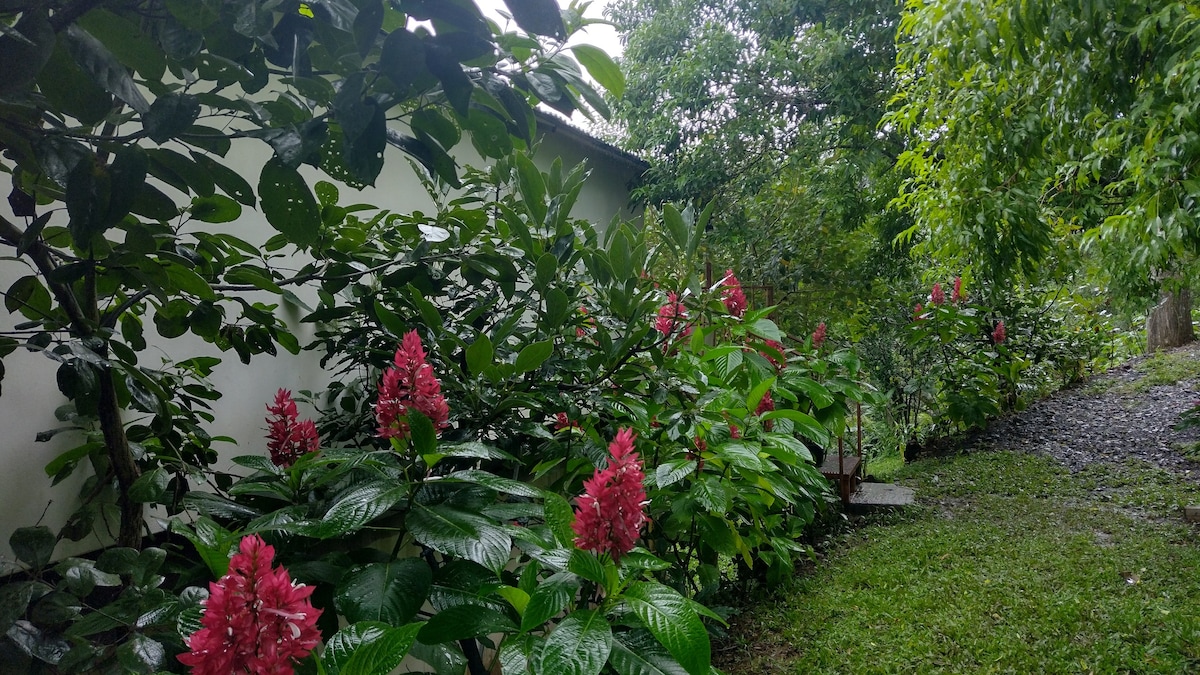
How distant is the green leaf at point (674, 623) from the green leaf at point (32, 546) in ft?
2.84

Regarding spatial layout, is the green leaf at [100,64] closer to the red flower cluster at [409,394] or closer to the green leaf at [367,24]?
the green leaf at [367,24]

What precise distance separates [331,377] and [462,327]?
110 cm

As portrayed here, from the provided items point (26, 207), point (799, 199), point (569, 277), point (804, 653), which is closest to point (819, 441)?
point (804, 653)

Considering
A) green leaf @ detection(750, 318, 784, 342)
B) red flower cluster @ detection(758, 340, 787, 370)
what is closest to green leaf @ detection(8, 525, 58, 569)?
green leaf @ detection(750, 318, 784, 342)

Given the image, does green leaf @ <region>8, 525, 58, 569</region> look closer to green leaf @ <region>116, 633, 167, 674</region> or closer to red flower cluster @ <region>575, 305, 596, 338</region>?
green leaf @ <region>116, 633, 167, 674</region>

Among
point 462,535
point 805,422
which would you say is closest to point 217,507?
point 462,535

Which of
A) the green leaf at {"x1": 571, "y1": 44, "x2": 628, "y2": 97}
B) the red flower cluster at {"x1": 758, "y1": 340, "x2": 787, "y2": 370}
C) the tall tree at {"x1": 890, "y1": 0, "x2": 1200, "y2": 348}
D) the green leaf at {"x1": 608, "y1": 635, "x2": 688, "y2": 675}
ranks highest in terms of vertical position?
the tall tree at {"x1": 890, "y1": 0, "x2": 1200, "y2": 348}

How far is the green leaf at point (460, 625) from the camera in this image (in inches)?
44.3

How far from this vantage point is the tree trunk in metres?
9.55

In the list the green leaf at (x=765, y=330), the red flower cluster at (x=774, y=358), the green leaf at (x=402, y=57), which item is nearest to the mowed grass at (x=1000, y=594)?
the red flower cluster at (x=774, y=358)

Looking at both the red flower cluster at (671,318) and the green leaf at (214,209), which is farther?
the red flower cluster at (671,318)

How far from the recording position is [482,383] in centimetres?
171

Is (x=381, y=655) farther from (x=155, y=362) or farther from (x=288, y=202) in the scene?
(x=155, y=362)

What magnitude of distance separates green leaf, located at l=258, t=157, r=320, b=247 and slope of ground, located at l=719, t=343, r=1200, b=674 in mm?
2434
